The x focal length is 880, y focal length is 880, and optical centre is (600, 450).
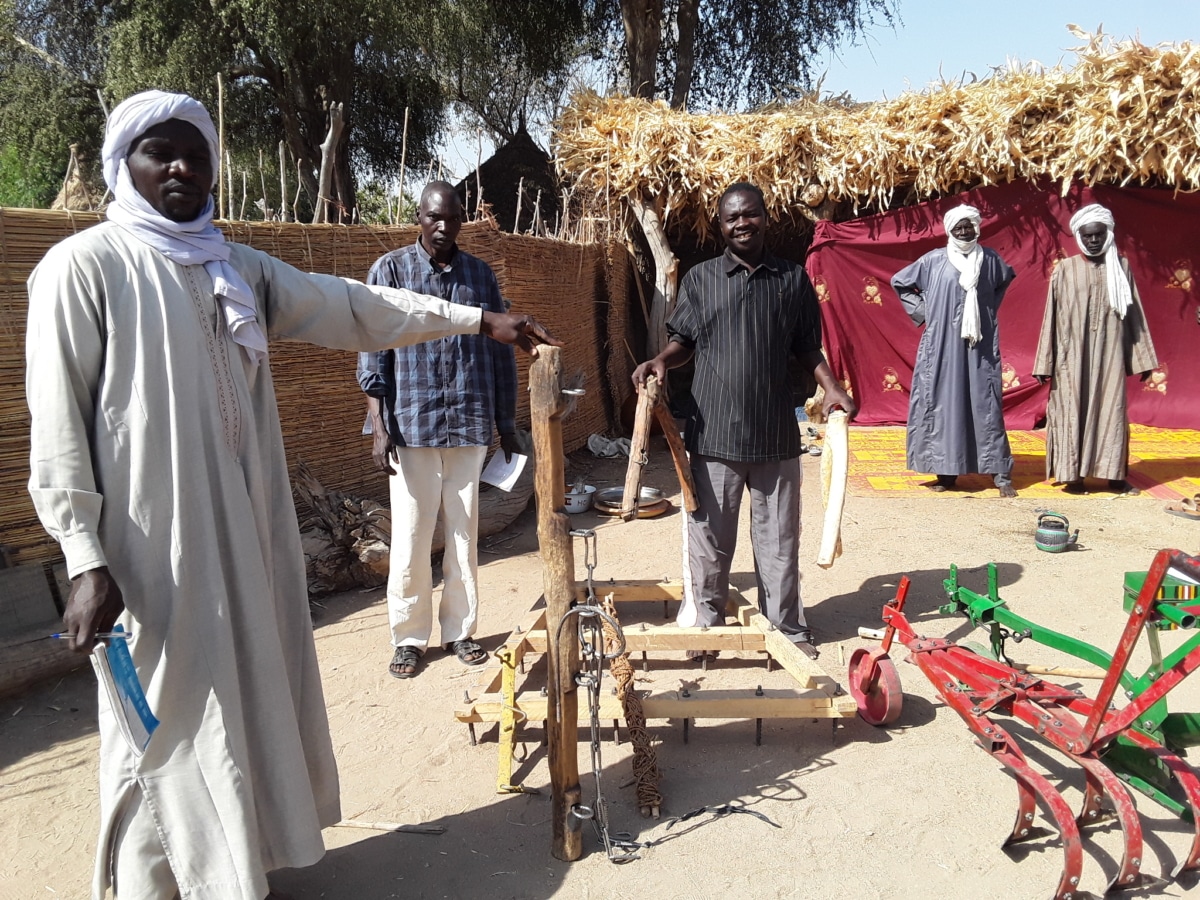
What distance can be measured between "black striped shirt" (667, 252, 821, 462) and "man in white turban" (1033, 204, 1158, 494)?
395 cm

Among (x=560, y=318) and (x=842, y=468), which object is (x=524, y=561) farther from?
(x=560, y=318)

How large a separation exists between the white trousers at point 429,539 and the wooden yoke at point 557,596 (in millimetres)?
1484

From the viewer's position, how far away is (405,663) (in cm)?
404

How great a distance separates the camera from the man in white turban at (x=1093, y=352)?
263 inches

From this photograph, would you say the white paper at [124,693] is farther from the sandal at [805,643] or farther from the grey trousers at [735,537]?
the sandal at [805,643]

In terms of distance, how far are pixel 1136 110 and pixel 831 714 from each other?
23.7 ft

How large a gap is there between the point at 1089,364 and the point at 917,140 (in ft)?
9.92

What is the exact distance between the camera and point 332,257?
567 centimetres

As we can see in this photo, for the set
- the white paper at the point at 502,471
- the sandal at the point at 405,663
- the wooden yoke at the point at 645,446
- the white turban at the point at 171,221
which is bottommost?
the sandal at the point at 405,663

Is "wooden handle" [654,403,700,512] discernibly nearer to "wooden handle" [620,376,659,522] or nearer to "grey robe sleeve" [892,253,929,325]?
"wooden handle" [620,376,659,522]

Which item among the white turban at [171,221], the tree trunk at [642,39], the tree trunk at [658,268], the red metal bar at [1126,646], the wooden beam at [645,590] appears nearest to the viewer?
the white turban at [171,221]

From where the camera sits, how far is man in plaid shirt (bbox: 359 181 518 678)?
12.9ft

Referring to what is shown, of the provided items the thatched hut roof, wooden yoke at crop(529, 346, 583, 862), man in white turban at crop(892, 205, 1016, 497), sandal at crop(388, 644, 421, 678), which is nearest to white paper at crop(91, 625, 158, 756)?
wooden yoke at crop(529, 346, 583, 862)

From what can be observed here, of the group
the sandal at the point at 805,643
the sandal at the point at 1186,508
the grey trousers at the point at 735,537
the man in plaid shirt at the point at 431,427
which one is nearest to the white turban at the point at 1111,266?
the sandal at the point at 1186,508
